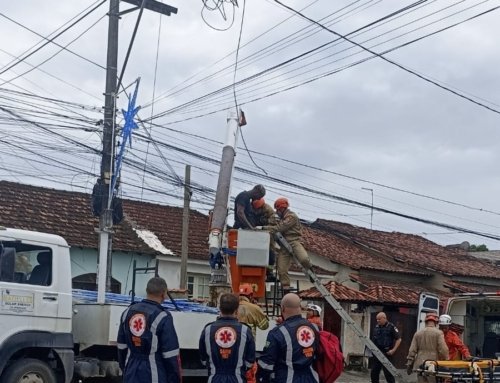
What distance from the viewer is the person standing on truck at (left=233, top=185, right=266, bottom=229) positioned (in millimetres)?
12000

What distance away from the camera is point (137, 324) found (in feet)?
22.9

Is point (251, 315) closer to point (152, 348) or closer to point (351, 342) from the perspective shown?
point (152, 348)

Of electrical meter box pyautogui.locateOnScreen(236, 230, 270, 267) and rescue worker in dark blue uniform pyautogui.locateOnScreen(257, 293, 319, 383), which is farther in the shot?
electrical meter box pyautogui.locateOnScreen(236, 230, 270, 267)

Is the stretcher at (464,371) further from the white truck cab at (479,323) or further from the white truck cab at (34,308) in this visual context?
the white truck cab at (34,308)

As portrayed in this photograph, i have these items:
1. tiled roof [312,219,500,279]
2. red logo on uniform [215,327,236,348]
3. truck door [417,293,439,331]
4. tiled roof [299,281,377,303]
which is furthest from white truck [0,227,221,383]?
tiled roof [312,219,500,279]

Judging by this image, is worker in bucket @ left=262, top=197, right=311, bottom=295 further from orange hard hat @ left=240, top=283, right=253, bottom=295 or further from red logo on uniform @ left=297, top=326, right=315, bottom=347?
red logo on uniform @ left=297, top=326, right=315, bottom=347

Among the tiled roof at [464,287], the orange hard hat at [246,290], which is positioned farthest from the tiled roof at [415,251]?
the orange hard hat at [246,290]

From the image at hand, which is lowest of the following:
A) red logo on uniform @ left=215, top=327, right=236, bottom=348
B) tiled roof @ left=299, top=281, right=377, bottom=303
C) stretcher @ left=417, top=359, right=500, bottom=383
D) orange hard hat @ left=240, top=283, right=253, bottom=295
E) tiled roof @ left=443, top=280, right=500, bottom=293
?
stretcher @ left=417, top=359, right=500, bottom=383

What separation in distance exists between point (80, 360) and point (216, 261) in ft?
8.43

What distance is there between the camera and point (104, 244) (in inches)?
504

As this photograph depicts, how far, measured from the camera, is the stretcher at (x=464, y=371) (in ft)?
32.2

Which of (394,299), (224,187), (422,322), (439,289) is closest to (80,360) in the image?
(224,187)

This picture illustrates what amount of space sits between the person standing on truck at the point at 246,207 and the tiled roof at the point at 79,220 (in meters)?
11.2

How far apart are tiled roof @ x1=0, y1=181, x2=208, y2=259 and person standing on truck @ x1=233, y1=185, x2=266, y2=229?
1125 cm
